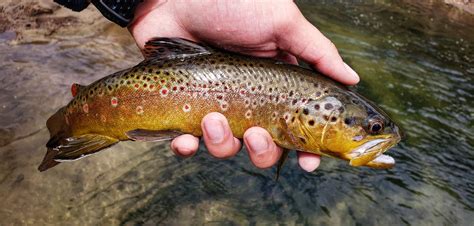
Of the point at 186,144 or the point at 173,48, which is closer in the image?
the point at 186,144

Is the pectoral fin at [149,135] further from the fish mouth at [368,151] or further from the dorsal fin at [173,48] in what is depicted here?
the fish mouth at [368,151]

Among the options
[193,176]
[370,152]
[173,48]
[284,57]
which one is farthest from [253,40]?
[193,176]

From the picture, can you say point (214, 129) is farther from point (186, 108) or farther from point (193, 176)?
point (193, 176)

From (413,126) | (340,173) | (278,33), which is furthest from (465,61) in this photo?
(278,33)

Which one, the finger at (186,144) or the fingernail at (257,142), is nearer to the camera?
the fingernail at (257,142)

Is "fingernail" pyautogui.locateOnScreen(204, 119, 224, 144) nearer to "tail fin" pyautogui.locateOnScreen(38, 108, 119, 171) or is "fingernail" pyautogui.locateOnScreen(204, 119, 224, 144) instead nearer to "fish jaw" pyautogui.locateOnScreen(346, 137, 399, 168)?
"tail fin" pyautogui.locateOnScreen(38, 108, 119, 171)

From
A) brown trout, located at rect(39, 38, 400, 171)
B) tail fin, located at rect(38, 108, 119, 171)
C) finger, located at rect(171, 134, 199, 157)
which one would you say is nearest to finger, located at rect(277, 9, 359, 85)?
brown trout, located at rect(39, 38, 400, 171)

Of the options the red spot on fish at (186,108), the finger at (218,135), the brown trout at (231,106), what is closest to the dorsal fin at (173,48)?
the brown trout at (231,106)
